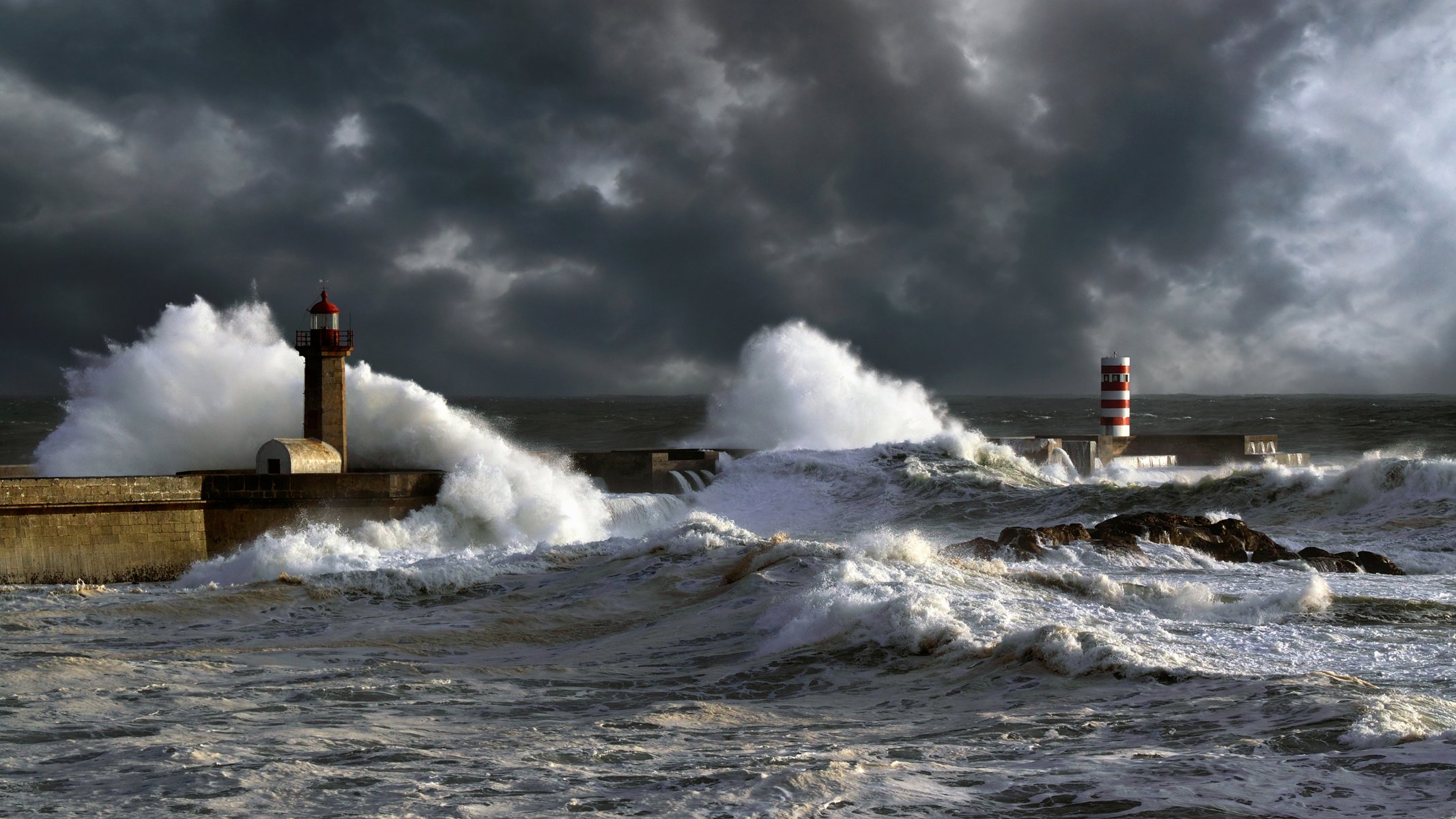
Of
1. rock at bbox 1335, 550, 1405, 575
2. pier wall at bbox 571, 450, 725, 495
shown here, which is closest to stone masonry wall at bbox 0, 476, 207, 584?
pier wall at bbox 571, 450, 725, 495

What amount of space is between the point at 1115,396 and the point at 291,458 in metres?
11.3

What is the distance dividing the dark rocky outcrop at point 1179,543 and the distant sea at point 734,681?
20 cm

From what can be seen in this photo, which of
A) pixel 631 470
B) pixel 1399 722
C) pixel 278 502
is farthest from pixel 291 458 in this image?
pixel 1399 722

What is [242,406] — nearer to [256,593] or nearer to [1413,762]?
[256,593]

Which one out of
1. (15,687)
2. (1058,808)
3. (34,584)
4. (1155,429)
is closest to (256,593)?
(34,584)

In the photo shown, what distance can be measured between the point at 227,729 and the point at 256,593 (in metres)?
4.22

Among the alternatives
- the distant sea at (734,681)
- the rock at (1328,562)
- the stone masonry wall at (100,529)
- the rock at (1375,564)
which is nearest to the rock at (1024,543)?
the distant sea at (734,681)

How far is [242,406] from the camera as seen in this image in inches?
539

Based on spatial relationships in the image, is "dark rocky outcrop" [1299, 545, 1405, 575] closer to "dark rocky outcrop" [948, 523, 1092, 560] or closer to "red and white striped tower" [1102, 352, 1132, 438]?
"dark rocky outcrop" [948, 523, 1092, 560]

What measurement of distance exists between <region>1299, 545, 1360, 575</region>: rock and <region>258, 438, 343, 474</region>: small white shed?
8.58m

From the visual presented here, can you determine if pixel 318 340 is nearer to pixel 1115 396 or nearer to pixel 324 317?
pixel 324 317

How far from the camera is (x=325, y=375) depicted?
12430 mm

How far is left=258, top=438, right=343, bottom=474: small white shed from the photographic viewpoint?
1180 cm

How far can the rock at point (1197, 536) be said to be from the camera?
9.38 meters
